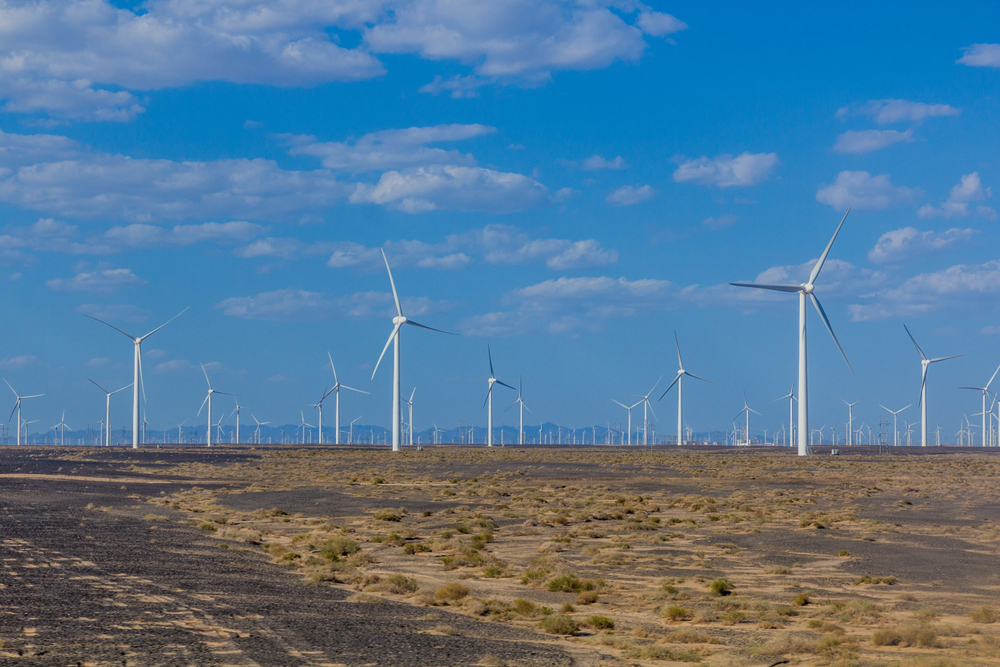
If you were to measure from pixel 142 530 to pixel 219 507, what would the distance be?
1385 cm

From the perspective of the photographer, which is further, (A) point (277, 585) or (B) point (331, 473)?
(B) point (331, 473)

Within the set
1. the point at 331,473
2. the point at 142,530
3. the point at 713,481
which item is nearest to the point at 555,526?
the point at 142,530

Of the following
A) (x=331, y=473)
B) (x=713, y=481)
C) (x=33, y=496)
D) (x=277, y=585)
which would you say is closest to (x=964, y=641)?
(x=277, y=585)

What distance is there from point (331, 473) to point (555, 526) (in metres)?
49.2

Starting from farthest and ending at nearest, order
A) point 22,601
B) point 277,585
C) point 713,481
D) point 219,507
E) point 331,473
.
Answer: point 331,473
point 713,481
point 219,507
point 277,585
point 22,601

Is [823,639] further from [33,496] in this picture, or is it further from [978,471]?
[978,471]

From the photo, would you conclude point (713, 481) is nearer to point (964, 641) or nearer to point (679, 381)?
point (964, 641)

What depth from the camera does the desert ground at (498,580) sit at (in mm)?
17859

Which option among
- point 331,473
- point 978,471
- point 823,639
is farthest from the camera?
point 978,471

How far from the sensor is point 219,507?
168ft

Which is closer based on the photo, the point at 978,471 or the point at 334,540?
the point at 334,540

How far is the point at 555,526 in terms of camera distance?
138 ft

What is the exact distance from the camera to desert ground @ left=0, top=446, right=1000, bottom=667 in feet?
58.6

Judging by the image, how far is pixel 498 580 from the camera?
1081 inches
